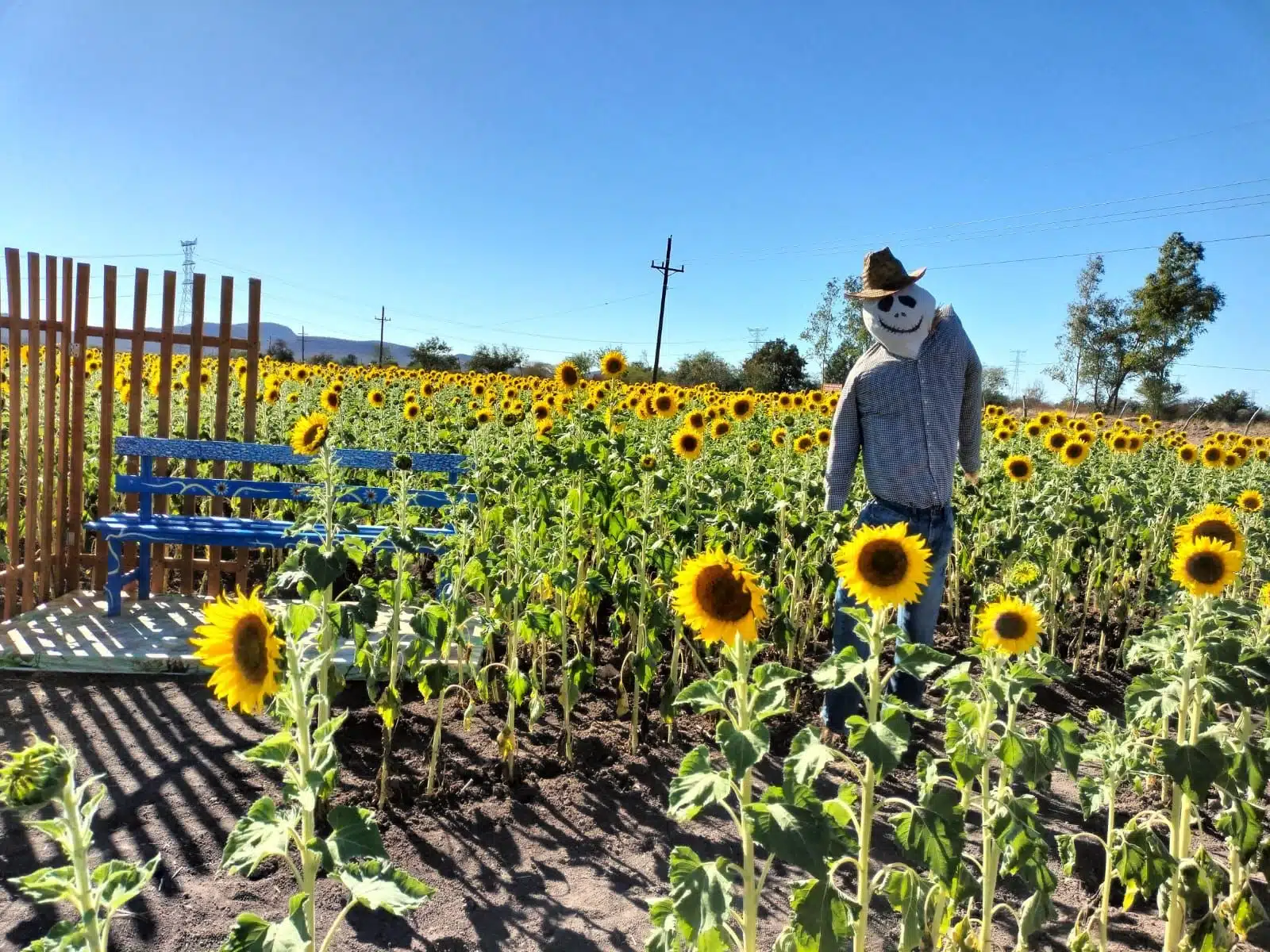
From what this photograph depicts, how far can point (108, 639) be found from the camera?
467 cm

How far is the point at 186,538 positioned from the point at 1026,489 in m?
5.19

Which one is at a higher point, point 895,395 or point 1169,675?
point 895,395

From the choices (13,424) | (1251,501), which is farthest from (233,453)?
(1251,501)

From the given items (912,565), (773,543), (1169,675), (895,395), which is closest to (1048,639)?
(773,543)

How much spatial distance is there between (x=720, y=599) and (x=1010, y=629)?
0.80 metres

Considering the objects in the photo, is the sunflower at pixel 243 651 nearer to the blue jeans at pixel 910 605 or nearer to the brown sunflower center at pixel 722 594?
the brown sunflower center at pixel 722 594

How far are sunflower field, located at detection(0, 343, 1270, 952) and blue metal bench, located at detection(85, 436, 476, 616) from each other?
307 millimetres

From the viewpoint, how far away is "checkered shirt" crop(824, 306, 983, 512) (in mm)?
3543

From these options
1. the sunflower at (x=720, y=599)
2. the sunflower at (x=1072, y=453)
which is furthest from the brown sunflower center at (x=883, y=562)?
the sunflower at (x=1072, y=453)

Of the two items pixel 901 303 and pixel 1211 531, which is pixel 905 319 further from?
pixel 1211 531

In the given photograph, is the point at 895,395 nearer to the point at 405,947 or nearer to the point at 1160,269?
the point at 405,947

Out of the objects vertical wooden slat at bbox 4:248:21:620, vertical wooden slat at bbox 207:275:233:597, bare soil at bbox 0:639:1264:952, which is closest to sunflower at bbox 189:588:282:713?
bare soil at bbox 0:639:1264:952

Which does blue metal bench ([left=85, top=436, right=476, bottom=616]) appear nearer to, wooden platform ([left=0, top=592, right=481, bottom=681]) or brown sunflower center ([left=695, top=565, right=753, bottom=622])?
wooden platform ([left=0, top=592, right=481, bottom=681])

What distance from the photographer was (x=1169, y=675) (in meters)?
2.54
